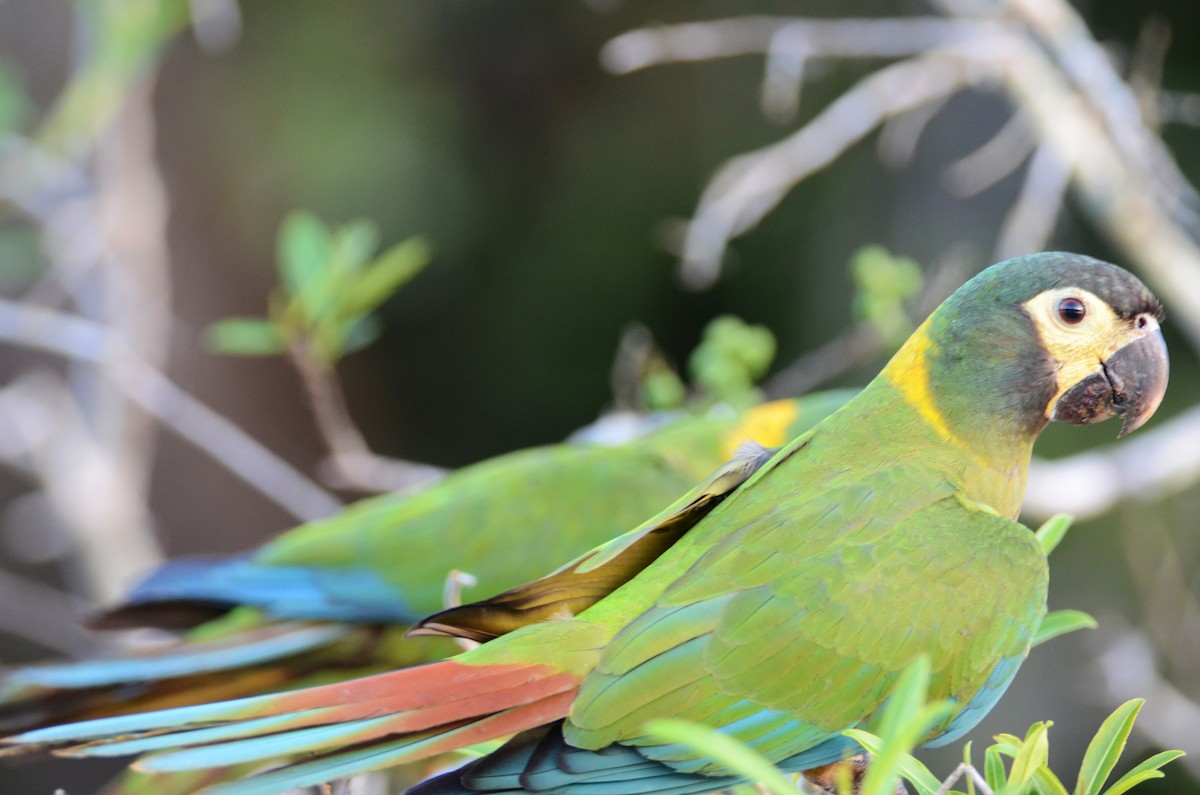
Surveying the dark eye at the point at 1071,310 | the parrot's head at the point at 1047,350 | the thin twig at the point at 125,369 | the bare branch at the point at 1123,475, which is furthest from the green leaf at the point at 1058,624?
the thin twig at the point at 125,369

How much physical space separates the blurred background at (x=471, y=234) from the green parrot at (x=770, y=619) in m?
1.00

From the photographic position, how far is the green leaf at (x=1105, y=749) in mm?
787

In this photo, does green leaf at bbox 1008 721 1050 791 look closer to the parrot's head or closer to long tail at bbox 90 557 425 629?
the parrot's head

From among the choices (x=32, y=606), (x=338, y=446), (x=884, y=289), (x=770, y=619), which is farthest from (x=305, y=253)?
(x=32, y=606)

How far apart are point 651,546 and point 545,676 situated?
0.58 ft

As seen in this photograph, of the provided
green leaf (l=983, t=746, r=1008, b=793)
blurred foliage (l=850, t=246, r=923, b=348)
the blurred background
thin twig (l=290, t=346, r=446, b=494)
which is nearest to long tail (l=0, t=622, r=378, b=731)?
thin twig (l=290, t=346, r=446, b=494)

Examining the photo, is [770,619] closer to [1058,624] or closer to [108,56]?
[1058,624]

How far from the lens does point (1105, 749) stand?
0.80m

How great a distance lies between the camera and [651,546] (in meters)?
1.04

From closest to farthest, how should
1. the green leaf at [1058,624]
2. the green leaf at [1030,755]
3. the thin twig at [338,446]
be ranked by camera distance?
the green leaf at [1030,755] < the green leaf at [1058,624] < the thin twig at [338,446]

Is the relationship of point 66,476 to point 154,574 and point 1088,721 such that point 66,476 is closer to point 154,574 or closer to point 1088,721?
point 154,574

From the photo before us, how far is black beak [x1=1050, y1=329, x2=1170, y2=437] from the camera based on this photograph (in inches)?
42.8

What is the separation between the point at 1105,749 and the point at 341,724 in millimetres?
571

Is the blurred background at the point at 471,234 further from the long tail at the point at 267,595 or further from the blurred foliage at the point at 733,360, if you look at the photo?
the long tail at the point at 267,595
